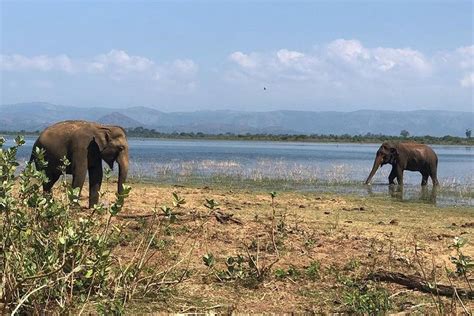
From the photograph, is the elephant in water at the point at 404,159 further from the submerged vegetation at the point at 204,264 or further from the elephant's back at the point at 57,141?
the elephant's back at the point at 57,141

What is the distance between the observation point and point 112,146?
14.0m

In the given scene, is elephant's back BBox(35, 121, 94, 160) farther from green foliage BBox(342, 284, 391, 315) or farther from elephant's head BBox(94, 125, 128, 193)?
green foliage BBox(342, 284, 391, 315)

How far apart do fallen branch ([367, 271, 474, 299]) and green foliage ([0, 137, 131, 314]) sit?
3.37 meters

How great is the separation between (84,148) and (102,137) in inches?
18.8

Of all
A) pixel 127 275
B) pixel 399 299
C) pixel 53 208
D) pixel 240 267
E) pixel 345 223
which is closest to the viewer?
pixel 53 208

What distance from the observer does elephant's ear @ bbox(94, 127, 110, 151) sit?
45.5 ft

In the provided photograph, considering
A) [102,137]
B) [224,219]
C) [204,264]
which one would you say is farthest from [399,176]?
[204,264]

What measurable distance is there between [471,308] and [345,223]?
5.92 m

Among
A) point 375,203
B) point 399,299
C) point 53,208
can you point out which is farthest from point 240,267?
point 375,203

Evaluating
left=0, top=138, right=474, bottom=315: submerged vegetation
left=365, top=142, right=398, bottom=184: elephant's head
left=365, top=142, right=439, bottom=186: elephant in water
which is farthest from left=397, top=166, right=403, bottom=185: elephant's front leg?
left=0, top=138, right=474, bottom=315: submerged vegetation

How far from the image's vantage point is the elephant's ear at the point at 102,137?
13.9m

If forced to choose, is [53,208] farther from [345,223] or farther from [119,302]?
[345,223]

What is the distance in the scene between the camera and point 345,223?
12.5 meters

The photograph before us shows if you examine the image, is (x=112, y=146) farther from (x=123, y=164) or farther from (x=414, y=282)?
(x=414, y=282)
